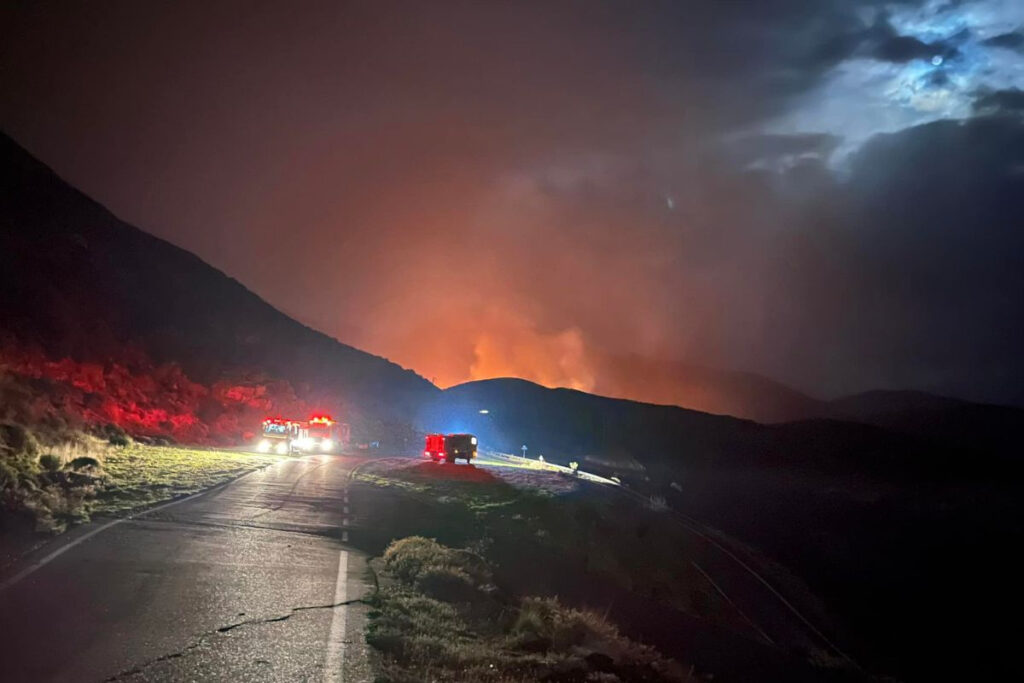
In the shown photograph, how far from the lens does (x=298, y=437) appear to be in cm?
5209

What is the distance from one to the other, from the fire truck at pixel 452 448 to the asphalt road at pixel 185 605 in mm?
29972

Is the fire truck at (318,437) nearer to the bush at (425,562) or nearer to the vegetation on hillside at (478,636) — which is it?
the bush at (425,562)

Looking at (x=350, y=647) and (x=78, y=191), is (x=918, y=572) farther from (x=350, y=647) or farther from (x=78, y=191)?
(x=78, y=191)

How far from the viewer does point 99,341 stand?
2464 inches

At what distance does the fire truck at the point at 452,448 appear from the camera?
46.6m

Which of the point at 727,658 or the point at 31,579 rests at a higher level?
the point at 31,579

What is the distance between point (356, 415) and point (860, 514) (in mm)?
54139

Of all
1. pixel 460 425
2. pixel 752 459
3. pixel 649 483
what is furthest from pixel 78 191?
pixel 752 459

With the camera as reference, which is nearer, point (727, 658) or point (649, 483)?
point (727, 658)

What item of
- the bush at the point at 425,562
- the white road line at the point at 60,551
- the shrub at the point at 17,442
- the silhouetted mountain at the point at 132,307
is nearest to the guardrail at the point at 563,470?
the shrub at the point at 17,442

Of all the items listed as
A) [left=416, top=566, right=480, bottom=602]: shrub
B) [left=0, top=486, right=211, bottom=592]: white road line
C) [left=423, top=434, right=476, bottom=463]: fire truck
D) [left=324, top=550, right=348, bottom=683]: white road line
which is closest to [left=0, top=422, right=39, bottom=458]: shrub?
[left=0, top=486, right=211, bottom=592]: white road line

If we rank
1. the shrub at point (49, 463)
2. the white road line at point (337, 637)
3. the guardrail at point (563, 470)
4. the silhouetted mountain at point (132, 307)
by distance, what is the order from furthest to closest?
the silhouetted mountain at point (132, 307) → the guardrail at point (563, 470) → the shrub at point (49, 463) → the white road line at point (337, 637)

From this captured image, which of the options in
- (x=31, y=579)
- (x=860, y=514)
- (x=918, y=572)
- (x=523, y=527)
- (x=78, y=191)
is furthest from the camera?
(x=78, y=191)

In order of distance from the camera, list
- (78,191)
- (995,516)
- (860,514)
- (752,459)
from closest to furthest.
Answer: (995,516)
(860,514)
(752,459)
(78,191)
